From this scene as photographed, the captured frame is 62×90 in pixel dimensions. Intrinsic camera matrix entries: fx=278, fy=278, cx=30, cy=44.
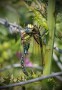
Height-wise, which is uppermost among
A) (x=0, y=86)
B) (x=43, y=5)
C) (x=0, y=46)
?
(x=43, y=5)

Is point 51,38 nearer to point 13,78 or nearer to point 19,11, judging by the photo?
point 13,78

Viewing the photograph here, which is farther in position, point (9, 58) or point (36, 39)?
point (9, 58)

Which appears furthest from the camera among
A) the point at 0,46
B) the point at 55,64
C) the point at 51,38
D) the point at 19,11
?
the point at 19,11

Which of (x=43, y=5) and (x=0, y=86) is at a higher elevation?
(x=43, y=5)

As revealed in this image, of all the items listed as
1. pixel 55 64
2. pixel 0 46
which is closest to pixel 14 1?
pixel 0 46

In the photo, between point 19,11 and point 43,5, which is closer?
point 43,5

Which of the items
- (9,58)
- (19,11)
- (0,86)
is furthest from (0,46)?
(0,86)

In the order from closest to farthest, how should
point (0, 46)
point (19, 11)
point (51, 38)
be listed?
1. point (51, 38)
2. point (0, 46)
3. point (19, 11)

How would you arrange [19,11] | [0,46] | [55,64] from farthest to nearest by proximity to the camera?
[19,11]
[0,46]
[55,64]

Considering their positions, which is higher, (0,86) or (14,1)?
(14,1)

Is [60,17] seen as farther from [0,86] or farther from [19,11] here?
[19,11]
